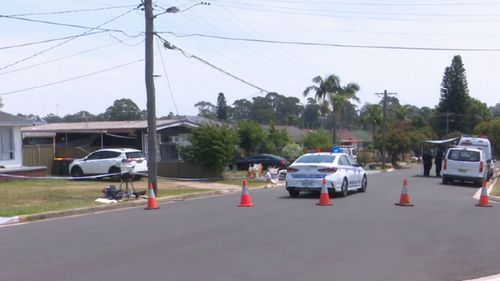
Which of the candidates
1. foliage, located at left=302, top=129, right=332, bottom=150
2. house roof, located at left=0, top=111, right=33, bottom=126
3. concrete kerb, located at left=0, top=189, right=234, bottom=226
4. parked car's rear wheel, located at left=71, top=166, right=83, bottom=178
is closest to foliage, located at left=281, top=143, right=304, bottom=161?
foliage, located at left=302, top=129, right=332, bottom=150

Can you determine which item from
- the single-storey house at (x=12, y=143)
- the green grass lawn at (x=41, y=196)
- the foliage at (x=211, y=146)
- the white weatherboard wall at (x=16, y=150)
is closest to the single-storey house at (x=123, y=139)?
the foliage at (x=211, y=146)

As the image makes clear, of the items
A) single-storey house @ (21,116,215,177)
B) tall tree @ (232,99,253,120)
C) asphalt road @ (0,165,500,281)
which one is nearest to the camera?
asphalt road @ (0,165,500,281)

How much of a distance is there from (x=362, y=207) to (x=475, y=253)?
23.0 feet

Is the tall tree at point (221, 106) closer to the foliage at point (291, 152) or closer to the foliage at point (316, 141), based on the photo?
the foliage at point (316, 141)

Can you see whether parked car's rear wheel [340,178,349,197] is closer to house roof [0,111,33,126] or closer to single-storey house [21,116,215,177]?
single-storey house [21,116,215,177]

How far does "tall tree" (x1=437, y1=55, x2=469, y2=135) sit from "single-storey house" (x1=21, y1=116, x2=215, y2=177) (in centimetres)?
6281

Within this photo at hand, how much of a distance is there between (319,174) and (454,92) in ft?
270

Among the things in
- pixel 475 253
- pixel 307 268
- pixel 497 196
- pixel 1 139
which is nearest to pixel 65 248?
pixel 307 268

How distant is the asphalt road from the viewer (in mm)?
8797

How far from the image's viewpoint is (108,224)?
47.3 feet

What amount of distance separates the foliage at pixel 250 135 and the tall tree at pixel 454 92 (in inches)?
2195

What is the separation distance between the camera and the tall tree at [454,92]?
95812mm

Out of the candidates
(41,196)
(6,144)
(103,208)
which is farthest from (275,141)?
(103,208)

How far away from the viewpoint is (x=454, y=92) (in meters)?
97.1
